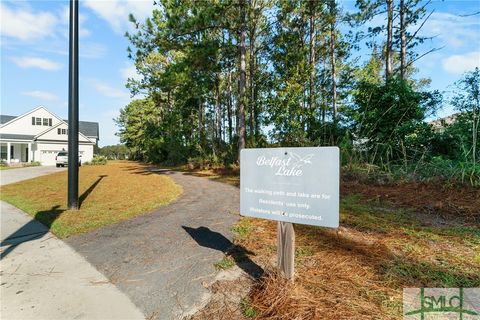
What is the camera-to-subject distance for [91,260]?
3.25 metres

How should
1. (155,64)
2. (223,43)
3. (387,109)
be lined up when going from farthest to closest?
(155,64)
(223,43)
(387,109)

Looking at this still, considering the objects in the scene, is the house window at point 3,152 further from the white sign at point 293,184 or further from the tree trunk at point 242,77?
the white sign at point 293,184

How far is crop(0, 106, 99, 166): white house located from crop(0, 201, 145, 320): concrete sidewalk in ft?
115

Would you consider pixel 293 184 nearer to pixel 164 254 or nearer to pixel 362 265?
pixel 362 265

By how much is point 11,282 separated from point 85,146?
1482 inches

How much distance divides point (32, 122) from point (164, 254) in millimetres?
40712

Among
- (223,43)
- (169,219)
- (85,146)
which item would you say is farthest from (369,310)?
(85,146)

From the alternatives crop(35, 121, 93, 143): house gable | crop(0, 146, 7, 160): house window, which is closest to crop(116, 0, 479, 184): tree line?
crop(35, 121, 93, 143): house gable

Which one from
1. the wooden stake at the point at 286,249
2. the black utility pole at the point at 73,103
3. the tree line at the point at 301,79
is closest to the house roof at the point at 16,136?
the tree line at the point at 301,79

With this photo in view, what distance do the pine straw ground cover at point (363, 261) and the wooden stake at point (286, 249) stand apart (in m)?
0.09

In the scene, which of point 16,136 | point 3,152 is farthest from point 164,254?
point 3,152

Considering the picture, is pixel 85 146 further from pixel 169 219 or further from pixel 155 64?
pixel 169 219

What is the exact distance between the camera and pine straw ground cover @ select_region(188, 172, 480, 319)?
2.07m

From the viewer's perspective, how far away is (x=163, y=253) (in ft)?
11.1
